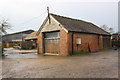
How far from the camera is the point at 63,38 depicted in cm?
1441

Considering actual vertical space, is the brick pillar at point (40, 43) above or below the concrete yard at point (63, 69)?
above

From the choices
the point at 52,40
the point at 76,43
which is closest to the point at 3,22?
the point at 52,40

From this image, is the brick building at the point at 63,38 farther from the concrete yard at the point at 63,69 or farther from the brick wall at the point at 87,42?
the concrete yard at the point at 63,69

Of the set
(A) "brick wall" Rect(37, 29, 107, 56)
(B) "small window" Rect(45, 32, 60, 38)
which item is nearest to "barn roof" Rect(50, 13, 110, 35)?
(A) "brick wall" Rect(37, 29, 107, 56)

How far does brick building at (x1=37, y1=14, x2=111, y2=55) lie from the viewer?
46.9 ft

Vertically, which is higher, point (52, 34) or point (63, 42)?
point (52, 34)

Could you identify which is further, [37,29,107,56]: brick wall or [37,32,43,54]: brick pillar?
[37,32,43,54]: brick pillar

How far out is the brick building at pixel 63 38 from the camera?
46.9ft

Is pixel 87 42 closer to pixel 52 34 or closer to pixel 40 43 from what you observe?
pixel 52 34

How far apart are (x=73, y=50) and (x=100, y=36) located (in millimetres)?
7677

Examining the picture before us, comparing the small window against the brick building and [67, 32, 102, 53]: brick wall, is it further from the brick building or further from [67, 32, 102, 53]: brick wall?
[67, 32, 102, 53]: brick wall

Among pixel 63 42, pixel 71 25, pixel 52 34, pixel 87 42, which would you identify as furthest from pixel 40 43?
pixel 87 42

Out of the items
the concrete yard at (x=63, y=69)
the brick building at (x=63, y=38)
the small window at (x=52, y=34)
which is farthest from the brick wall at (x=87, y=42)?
the concrete yard at (x=63, y=69)

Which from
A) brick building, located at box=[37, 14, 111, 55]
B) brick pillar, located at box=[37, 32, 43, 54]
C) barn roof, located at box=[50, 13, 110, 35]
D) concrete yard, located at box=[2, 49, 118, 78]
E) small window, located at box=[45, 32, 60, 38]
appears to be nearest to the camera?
concrete yard, located at box=[2, 49, 118, 78]
